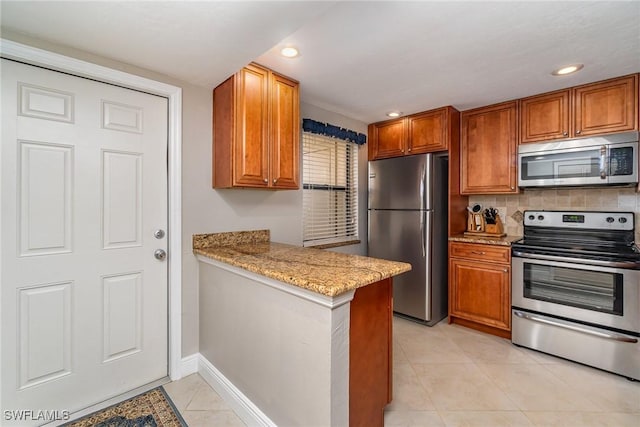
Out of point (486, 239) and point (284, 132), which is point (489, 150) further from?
point (284, 132)

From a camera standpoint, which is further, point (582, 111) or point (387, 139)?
point (387, 139)

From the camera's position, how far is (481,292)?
2805mm

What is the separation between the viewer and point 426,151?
3102 millimetres

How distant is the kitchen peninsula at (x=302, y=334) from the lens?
3.97ft

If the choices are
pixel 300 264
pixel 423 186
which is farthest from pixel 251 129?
pixel 423 186

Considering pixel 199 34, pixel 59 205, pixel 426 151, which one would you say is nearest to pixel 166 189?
pixel 59 205

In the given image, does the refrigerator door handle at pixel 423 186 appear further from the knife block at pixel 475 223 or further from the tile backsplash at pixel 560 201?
the tile backsplash at pixel 560 201

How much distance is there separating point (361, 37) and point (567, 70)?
1.68 meters

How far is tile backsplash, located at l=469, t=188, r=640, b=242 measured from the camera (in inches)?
98.2

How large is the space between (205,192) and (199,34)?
40.8 inches

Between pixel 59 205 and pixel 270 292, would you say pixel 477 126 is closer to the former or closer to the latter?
pixel 270 292

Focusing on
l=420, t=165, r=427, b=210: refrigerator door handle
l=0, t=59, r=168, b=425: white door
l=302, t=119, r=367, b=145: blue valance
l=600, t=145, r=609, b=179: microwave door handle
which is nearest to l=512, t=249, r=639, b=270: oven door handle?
l=600, t=145, r=609, b=179: microwave door handle

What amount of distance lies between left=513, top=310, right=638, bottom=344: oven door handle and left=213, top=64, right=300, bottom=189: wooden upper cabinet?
232cm

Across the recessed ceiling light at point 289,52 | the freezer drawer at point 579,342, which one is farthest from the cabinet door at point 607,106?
the recessed ceiling light at point 289,52
